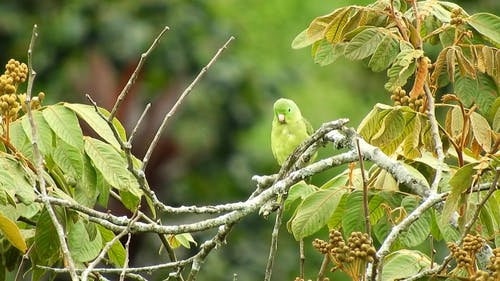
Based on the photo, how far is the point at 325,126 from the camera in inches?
112

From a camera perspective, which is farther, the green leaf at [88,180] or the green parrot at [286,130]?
the green parrot at [286,130]

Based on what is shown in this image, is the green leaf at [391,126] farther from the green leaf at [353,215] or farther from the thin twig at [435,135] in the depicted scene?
the green leaf at [353,215]

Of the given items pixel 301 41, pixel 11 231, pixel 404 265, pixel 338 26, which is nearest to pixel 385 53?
pixel 338 26

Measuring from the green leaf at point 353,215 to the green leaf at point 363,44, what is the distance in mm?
371

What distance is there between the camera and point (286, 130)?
4.60 meters

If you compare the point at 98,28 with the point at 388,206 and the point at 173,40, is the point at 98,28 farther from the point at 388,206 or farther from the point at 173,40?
the point at 388,206

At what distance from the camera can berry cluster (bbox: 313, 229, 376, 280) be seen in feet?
7.44

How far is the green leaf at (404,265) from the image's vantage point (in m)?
2.80

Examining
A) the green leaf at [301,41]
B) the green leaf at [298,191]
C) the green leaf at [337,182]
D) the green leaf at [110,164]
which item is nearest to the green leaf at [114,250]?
the green leaf at [110,164]

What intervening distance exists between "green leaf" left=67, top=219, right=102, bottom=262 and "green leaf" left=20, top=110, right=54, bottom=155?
0.24 meters

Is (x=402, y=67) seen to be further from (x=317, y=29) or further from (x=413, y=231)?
(x=413, y=231)

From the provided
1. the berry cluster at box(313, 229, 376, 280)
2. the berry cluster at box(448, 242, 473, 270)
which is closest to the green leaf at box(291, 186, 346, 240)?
the berry cluster at box(313, 229, 376, 280)

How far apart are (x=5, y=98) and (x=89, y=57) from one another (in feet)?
18.8

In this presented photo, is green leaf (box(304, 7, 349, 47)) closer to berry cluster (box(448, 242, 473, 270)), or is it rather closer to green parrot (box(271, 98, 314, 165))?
berry cluster (box(448, 242, 473, 270))
